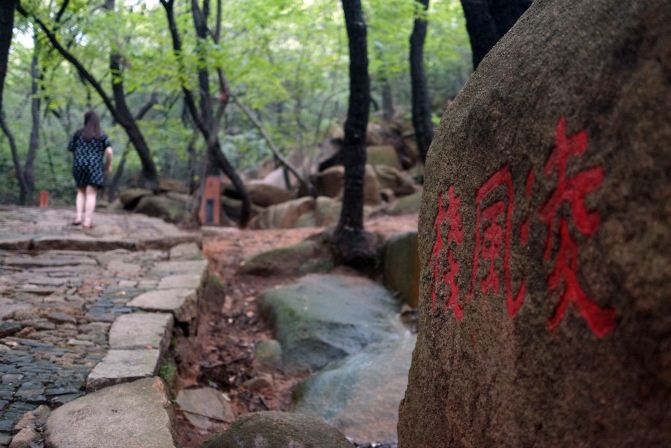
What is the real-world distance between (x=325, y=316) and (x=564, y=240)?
16.0ft

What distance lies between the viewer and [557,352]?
1565 millimetres

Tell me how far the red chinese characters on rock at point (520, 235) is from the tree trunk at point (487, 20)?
3.32 m

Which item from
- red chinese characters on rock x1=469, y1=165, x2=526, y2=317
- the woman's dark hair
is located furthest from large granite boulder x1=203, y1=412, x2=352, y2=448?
the woman's dark hair

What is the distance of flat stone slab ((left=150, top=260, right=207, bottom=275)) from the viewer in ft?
21.3

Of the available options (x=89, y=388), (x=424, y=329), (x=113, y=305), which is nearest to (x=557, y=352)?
(x=424, y=329)

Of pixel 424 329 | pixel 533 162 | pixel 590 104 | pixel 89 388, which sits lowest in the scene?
A: pixel 89 388

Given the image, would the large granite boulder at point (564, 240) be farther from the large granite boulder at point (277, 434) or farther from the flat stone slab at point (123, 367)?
the flat stone slab at point (123, 367)

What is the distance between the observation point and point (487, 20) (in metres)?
5.48

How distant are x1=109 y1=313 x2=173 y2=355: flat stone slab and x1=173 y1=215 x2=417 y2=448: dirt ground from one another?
1.13 ft

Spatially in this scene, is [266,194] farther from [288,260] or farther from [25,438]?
[25,438]

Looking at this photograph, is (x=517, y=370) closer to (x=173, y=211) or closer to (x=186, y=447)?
(x=186, y=447)

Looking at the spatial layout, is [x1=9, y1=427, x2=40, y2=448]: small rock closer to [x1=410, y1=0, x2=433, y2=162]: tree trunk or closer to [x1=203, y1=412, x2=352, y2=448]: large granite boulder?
[x1=203, y1=412, x2=352, y2=448]: large granite boulder

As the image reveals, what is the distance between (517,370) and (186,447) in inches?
98.5

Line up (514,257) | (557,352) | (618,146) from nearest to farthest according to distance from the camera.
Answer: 1. (618,146)
2. (557,352)
3. (514,257)
